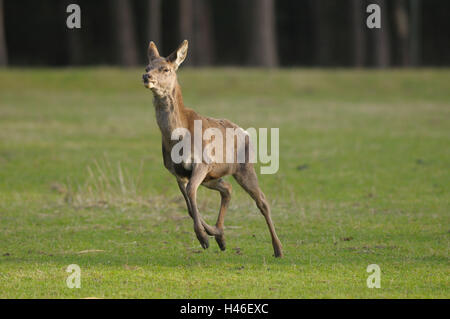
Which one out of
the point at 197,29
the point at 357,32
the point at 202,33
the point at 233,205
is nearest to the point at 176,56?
the point at 233,205

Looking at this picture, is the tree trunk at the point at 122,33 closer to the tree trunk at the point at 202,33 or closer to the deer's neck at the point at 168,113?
the tree trunk at the point at 202,33

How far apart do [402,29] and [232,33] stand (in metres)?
12.2

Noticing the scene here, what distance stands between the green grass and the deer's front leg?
44 centimetres

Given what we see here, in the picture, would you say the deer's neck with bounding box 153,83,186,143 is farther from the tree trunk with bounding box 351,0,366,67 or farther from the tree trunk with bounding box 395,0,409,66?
the tree trunk with bounding box 395,0,409,66

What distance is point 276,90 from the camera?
1341 inches

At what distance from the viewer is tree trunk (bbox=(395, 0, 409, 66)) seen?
53594 millimetres

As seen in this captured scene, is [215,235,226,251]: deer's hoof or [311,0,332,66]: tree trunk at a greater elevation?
[311,0,332,66]: tree trunk

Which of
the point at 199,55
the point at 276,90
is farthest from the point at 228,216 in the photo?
the point at 199,55

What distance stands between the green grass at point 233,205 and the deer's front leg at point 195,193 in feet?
1.43

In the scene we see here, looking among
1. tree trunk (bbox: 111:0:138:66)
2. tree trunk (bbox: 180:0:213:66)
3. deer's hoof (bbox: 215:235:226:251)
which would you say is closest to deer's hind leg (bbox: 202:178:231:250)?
deer's hoof (bbox: 215:235:226:251)

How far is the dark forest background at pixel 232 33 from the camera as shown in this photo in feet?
159

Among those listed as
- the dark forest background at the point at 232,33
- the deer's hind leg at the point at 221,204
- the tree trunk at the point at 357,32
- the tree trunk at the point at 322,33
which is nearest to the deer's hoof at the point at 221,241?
the deer's hind leg at the point at 221,204
